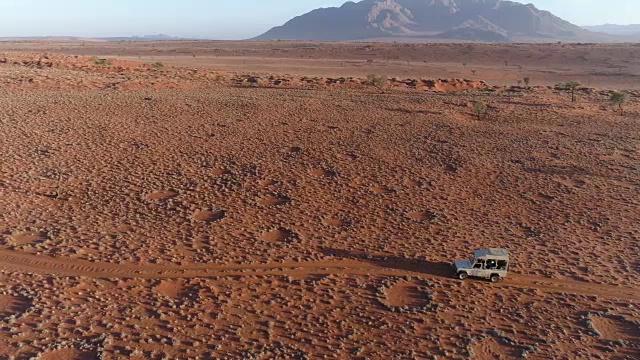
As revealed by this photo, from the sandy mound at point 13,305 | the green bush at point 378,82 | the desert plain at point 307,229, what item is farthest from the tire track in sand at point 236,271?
the green bush at point 378,82

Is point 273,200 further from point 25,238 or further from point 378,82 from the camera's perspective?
point 378,82

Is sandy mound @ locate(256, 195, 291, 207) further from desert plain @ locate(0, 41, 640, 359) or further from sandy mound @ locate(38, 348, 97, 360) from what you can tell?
sandy mound @ locate(38, 348, 97, 360)

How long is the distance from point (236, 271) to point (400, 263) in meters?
3.85

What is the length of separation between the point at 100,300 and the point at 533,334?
8.36 metres

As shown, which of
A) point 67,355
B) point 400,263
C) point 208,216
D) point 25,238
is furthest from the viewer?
Result: point 208,216

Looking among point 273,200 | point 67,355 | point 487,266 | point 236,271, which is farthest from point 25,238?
point 487,266

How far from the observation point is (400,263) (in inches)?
439

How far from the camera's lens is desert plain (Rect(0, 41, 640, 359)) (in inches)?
336

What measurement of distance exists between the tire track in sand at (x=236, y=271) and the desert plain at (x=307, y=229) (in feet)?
0.16

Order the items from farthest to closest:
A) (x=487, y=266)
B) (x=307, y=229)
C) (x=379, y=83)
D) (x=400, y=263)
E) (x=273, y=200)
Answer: (x=379, y=83), (x=273, y=200), (x=307, y=229), (x=400, y=263), (x=487, y=266)

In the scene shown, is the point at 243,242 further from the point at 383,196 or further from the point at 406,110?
the point at 406,110

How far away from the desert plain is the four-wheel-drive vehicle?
0.27 metres

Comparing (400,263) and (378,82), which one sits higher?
(378,82)

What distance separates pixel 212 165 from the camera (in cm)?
1702
